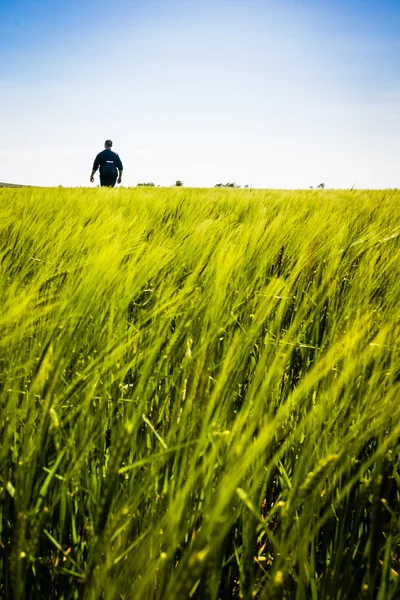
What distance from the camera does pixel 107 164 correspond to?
842cm

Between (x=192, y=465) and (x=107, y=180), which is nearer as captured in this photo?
(x=192, y=465)

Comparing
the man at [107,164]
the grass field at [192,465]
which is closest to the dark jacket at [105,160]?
the man at [107,164]

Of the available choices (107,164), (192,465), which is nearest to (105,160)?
(107,164)

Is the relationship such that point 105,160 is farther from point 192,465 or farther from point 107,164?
point 192,465

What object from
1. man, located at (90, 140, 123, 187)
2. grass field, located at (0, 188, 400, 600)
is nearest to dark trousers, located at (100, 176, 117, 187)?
man, located at (90, 140, 123, 187)

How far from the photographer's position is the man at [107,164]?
831cm

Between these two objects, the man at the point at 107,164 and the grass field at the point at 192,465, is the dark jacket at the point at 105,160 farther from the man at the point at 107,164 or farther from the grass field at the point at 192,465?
the grass field at the point at 192,465

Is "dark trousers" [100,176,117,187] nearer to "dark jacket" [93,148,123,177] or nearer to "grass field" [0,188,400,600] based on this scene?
"dark jacket" [93,148,123,177]

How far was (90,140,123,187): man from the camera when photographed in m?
8.31

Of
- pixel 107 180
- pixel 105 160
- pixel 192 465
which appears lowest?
pixel 192 465

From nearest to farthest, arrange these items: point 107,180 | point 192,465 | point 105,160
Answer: point 192,465 → point 105,160 → point 107,180

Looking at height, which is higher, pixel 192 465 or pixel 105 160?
pixel 105 160

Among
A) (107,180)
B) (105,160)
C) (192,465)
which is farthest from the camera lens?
(107,180)

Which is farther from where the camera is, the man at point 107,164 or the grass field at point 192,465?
the man at point 107,164
